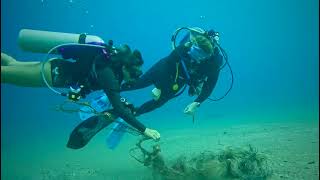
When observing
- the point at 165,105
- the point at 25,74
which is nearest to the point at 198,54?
the point at 25,74

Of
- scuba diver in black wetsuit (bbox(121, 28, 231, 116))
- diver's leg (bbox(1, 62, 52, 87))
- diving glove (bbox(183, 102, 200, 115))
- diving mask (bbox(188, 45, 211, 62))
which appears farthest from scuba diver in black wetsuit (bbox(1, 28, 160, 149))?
diving mask (bbox(188, 45, 211, 62))

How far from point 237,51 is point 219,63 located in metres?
151

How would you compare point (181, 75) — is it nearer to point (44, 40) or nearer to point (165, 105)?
point (44, 40)

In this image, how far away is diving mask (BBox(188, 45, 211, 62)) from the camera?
7660 millimetres

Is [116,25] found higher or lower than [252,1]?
lower

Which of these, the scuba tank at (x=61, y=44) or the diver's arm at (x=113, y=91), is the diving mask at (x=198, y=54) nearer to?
the scuba tank at (x=61, y=44)

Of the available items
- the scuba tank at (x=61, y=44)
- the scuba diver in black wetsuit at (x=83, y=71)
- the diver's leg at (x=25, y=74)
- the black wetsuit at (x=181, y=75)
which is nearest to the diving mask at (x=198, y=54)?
the black wetsuit at (x=181, y=75)

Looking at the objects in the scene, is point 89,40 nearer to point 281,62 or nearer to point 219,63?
point 219,63

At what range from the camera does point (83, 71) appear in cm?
649

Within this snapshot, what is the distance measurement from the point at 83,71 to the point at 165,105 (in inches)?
1659

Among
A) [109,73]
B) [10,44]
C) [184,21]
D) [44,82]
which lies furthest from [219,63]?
[184,21]

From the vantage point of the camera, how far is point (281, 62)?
15712 cm

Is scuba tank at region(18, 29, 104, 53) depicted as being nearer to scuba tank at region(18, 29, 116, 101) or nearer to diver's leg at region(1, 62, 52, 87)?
scuba tank at region(18, 29, 116, 101)

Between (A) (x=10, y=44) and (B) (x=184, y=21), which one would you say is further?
(B) (x=184, y=21)
